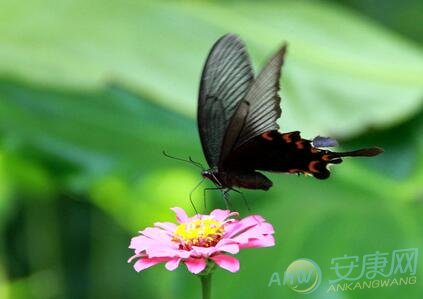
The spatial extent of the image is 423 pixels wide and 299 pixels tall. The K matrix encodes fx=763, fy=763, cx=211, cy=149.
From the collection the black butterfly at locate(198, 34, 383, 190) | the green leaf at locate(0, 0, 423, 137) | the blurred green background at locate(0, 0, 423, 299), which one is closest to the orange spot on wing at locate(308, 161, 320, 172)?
the black butterfly at locate(198, 34, 383, 190)

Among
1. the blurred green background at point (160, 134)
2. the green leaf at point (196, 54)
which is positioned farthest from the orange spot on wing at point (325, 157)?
the green leaf at point (196, 54)

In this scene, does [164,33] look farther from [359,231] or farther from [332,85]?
[359,231]

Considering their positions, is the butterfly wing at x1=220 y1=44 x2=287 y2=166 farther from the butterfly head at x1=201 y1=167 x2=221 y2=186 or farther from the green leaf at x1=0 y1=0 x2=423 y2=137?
the green leaf at x1=0 y1=0 x2=423 y2=137

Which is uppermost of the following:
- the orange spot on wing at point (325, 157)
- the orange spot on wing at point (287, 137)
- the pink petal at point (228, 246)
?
the orange spot on wing at point (287, 137)

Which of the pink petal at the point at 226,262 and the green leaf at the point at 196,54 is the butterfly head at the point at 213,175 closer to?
the pink petal at the point at 226,262

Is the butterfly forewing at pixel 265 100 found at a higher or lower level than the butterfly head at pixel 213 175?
higher

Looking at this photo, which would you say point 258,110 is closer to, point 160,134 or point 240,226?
point 240,226

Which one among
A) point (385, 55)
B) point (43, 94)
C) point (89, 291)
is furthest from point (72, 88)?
point (385, 55)
